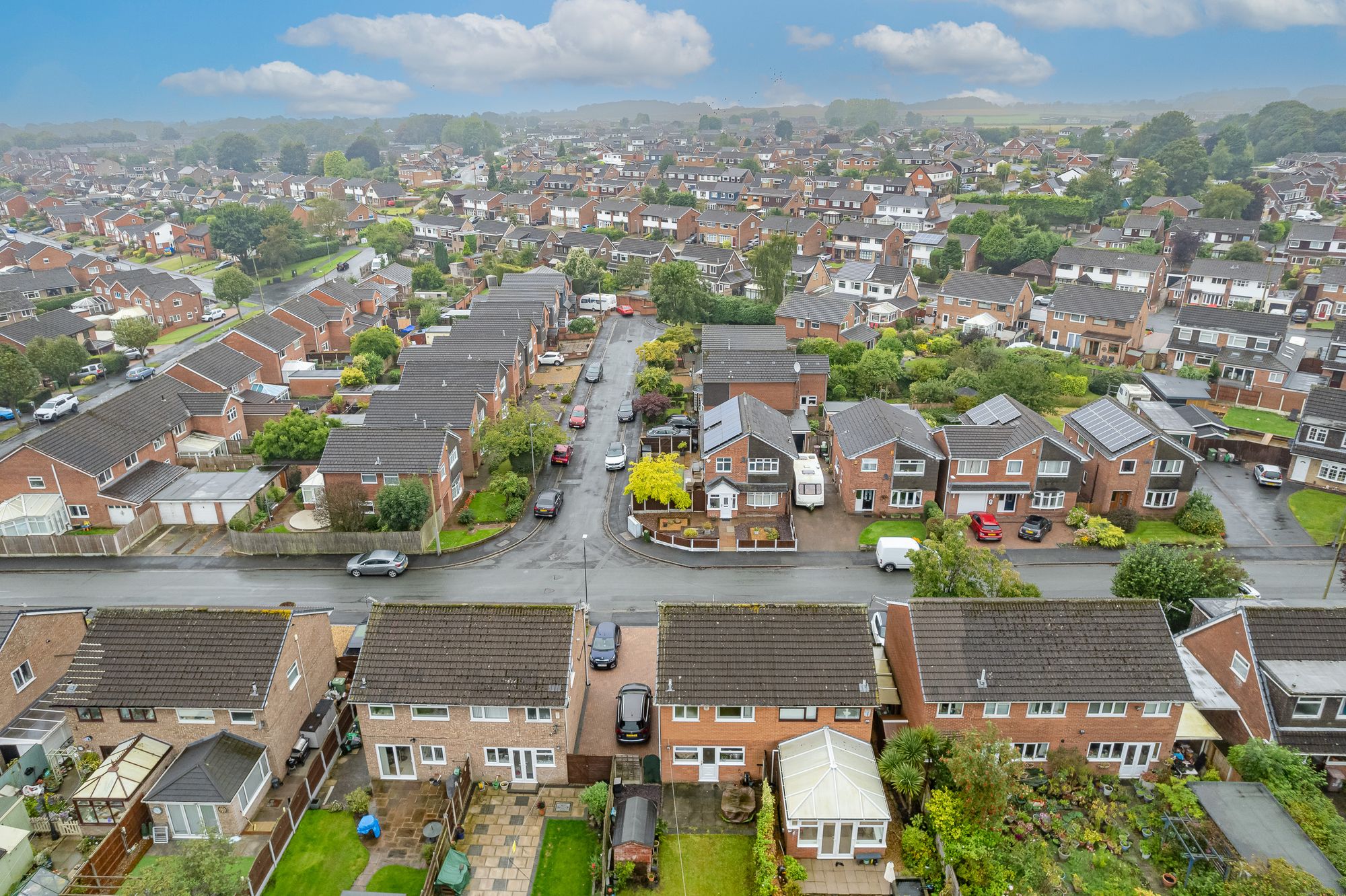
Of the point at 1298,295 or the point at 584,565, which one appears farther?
the point at 1298,295

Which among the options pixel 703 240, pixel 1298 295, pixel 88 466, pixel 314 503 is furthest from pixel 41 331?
pixel 1298 295

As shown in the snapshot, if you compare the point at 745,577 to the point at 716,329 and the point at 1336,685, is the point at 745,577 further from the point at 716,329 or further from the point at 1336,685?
the point at 716,329

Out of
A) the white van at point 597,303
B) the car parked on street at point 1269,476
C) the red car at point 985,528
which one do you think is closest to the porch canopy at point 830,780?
the red car at point 985,528

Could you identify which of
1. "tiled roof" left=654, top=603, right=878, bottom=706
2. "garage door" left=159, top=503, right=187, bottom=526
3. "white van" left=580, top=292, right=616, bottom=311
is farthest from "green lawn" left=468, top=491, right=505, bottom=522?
"white van" left=580, top=292, right=616, bottom=311

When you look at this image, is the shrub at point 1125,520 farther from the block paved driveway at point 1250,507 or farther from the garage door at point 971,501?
the garage door at point 971,501

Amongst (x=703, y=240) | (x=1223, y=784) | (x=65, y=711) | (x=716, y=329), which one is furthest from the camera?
(x=703, y=240)
